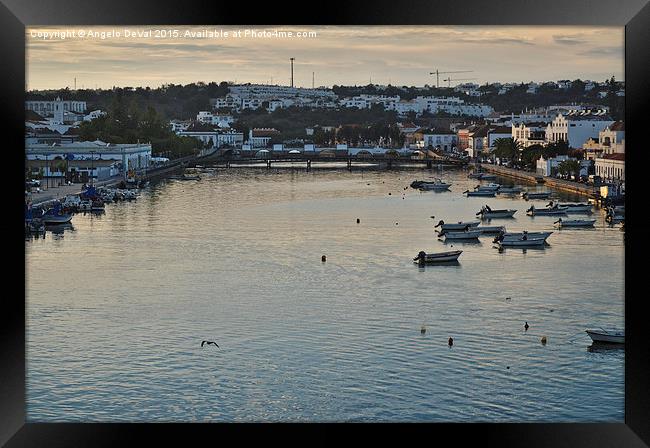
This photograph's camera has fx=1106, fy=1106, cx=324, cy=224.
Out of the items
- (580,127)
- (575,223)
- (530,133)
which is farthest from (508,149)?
(575,223)

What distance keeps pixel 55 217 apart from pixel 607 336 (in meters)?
6.46

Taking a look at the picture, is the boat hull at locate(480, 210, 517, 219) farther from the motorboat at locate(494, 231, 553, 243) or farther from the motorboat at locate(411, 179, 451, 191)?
the motorboat at locate(411, 179, 451, 191)

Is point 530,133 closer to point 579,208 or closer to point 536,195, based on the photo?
point 536,195

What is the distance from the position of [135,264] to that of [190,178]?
9.59 m

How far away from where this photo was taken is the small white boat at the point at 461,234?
925 cm

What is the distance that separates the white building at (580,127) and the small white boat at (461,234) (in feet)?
Result: 29.8

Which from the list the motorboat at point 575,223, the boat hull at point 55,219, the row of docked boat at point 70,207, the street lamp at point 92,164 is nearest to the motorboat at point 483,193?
the motorboat at point 575,223

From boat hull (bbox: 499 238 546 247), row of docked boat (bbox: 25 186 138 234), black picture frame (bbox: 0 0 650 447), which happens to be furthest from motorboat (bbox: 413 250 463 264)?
black picture frame (bbox: 0 0 650 447)

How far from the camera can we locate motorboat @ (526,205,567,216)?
36.2 feet

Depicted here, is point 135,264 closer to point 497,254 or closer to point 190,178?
point 497,254

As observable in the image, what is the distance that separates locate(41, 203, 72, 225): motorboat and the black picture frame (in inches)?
315

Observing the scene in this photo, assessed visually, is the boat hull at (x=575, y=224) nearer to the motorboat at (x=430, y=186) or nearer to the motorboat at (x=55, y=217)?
the motorboat at (x=55, y=217)

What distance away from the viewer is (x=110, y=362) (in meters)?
4.60
